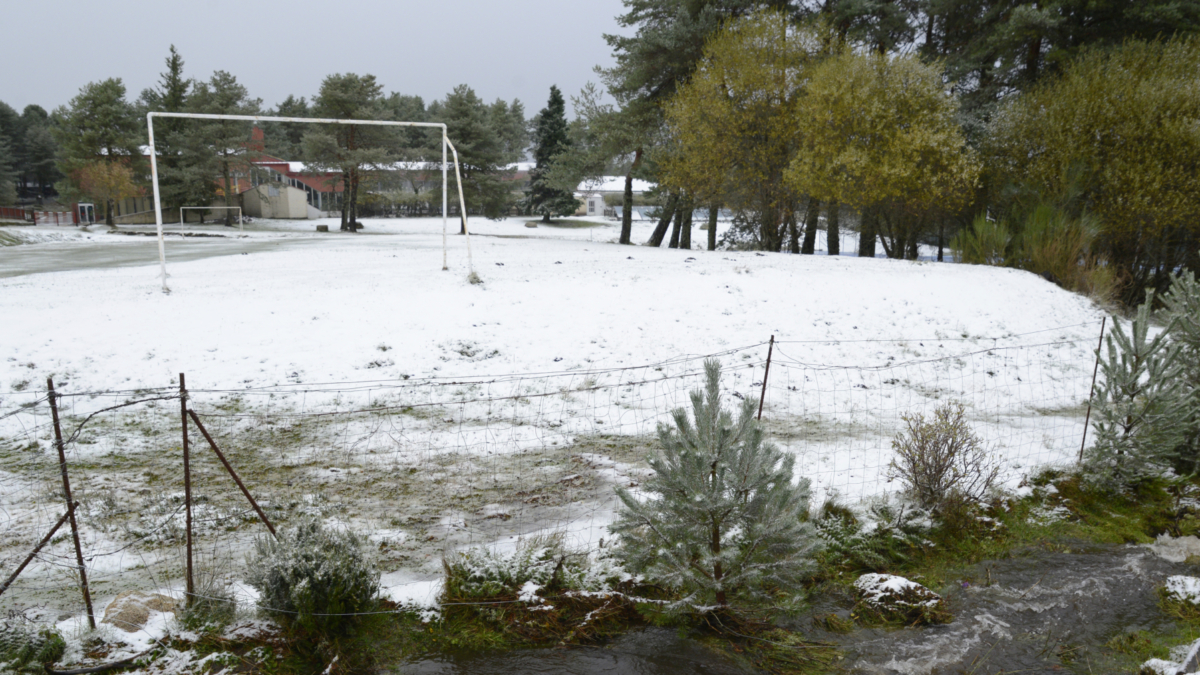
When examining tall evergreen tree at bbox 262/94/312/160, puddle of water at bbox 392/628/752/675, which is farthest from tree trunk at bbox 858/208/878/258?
tall evergreen tree at bbox 262/94/312/160

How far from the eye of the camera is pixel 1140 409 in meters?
5.71

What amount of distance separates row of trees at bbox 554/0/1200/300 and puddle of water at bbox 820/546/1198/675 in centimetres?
1343

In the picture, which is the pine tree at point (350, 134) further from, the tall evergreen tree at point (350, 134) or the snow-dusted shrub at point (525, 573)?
the snow-dusted shrub at point (525, 573)

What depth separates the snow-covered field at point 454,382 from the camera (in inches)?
200

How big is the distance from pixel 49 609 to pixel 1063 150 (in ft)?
67.5

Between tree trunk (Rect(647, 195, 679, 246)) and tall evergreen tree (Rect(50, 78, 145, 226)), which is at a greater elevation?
tall evergreen tree (Rect(50, 78, 145, 226))

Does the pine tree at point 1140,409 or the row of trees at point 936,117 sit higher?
the row of trees at point 936,117

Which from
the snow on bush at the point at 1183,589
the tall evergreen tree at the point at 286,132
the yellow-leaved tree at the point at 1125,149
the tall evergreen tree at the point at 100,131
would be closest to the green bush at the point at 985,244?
the yellow-leaved tree at the point at 1125,149

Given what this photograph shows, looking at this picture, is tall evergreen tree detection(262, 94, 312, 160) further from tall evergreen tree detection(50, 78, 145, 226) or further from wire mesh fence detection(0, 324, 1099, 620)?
wire mesh fence detection(0, 324, 1099, 620)

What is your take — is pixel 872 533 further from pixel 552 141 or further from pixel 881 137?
pixel 552 141

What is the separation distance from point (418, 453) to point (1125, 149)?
59.6 ft

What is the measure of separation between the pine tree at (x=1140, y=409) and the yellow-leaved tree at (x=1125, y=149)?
1196cm

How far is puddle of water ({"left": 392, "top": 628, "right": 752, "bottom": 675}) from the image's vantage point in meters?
3.54

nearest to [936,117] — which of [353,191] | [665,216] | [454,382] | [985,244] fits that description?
[985,244]
